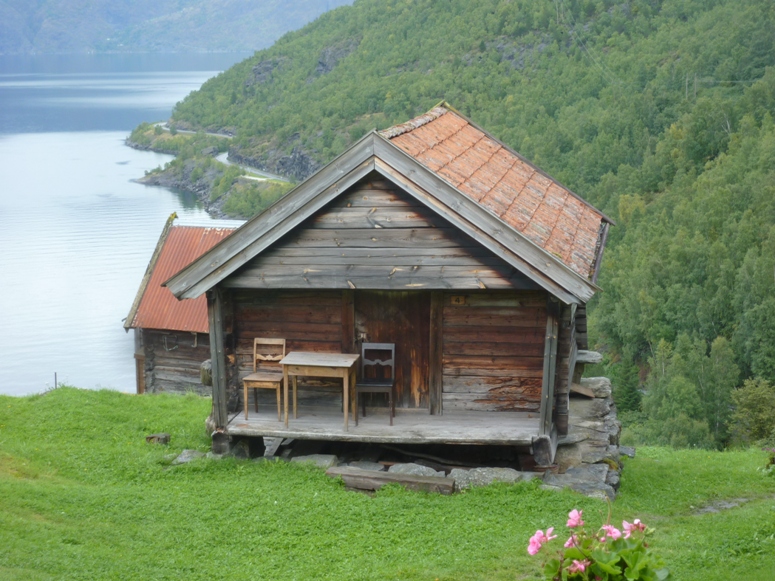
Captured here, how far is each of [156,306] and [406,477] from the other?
615 inches

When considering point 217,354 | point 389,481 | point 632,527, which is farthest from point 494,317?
point 632,527

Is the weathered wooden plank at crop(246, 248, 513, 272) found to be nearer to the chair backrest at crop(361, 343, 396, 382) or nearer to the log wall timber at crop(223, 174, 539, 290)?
the log wall timber at crop(223, 174, 539, 290)

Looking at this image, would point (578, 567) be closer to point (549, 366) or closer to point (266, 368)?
point (549, 366)

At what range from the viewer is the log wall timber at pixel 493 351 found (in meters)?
13.6

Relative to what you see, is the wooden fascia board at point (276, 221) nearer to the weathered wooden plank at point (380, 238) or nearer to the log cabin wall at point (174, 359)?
the weathered wooden plank at point (380, 238)

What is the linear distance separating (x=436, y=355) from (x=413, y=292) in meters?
0.98

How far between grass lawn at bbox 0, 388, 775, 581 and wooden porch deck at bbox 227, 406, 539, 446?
0.56m

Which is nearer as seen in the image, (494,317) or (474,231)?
(474,231)

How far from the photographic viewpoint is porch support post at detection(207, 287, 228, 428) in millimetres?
13844

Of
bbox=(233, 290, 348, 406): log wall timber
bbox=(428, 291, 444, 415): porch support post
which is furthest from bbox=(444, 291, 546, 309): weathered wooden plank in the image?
bbox=(233, 290, 348, 406): log wall timber

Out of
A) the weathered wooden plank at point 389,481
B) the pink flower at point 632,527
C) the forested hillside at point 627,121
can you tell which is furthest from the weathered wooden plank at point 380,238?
the forested hillside at point 627,121

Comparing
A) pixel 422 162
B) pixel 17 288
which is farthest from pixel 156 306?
pixel 17 288

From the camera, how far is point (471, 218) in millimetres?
12531

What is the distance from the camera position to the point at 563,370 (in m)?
13.5
